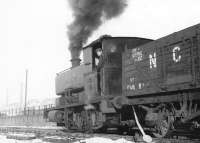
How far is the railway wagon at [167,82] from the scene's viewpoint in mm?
8945

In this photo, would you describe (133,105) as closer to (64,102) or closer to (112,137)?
(112,137)

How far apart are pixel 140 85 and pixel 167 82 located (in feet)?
4.92

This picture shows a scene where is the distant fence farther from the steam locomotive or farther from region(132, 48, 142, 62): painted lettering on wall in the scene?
region(132, 48, 142, 62): painted lettering on wall

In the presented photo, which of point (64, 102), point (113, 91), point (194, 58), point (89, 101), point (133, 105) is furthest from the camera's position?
point (64, 102)

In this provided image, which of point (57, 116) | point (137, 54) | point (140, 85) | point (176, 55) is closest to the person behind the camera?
point (176, 55)

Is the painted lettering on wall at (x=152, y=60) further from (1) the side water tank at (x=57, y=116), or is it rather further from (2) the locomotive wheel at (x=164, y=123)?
(1) the side water tank at (x=57, y=116)

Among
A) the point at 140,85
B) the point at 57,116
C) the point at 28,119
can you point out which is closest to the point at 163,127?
the point at 140,85

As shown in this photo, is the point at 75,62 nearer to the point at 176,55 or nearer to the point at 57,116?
the point at 57,116

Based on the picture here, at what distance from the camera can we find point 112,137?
11.7 metres

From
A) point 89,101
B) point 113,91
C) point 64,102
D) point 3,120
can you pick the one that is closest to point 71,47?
point 64,102

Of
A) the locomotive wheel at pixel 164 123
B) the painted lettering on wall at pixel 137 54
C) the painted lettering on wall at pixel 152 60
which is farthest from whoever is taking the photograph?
the painted lettering on wall at pixel 137 54

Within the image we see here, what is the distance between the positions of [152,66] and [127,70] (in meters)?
1.58

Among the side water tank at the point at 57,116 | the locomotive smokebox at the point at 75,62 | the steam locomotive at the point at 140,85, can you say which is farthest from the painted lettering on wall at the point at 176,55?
the side water tank at the point at 57,116

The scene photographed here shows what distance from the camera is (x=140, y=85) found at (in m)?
11.1
